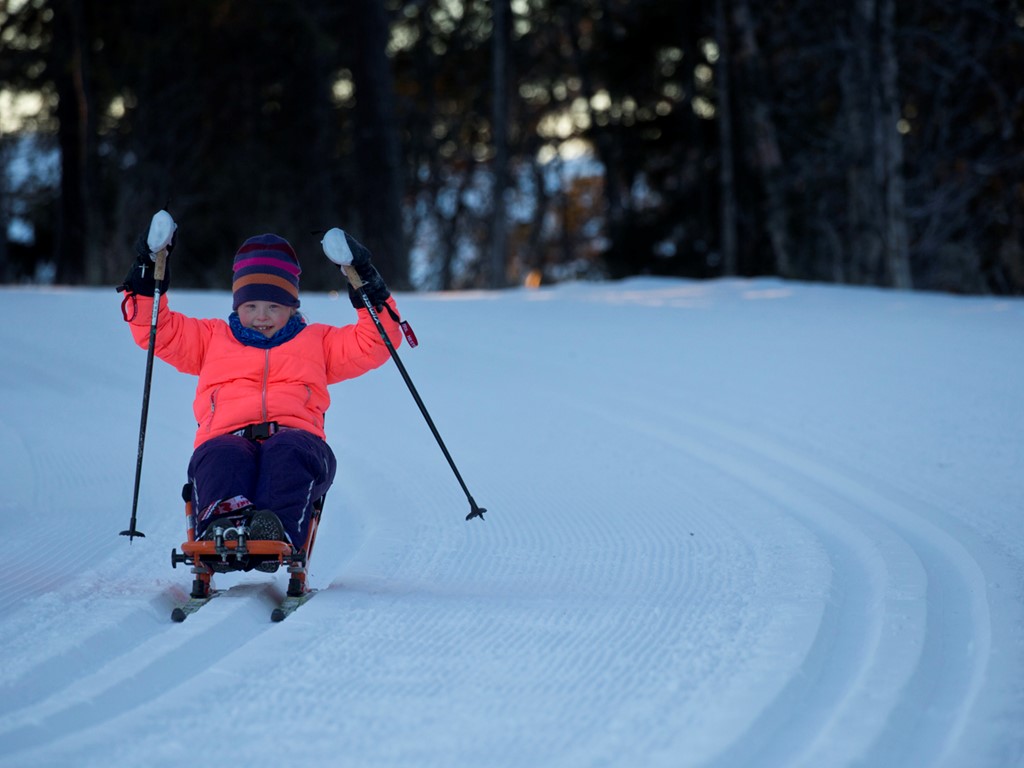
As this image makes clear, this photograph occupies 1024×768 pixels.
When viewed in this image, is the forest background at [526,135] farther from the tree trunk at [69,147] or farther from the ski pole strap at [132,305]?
the ski pole strap at [132,305]

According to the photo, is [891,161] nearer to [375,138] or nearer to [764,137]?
[764,137]

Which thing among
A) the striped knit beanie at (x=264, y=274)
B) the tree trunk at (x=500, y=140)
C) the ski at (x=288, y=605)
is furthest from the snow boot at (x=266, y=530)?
the tree trunk at (x=500, y=140)

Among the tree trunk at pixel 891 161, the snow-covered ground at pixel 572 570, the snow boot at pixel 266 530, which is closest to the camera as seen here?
the snow-covered ground at pixel 572 570

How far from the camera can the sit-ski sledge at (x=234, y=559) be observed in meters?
3.90

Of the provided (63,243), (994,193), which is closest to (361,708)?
(63,243)

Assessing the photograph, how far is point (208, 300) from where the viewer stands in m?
11.5

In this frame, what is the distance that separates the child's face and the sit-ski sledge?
90 centimetres

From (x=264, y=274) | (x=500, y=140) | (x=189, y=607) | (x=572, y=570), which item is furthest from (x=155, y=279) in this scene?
(x=500, y=140)

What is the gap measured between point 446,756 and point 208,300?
938 cm

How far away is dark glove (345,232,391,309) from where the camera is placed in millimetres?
4707

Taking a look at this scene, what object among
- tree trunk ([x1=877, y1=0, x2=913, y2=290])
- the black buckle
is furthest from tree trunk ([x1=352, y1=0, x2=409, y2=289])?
the black buckle

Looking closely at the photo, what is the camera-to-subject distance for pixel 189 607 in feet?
12.9

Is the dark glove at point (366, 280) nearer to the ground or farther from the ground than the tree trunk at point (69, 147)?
nearer to the ground

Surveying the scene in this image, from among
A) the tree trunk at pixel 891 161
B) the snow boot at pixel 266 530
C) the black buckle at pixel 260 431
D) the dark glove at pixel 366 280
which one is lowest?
the snow boot at pixel 266 530
